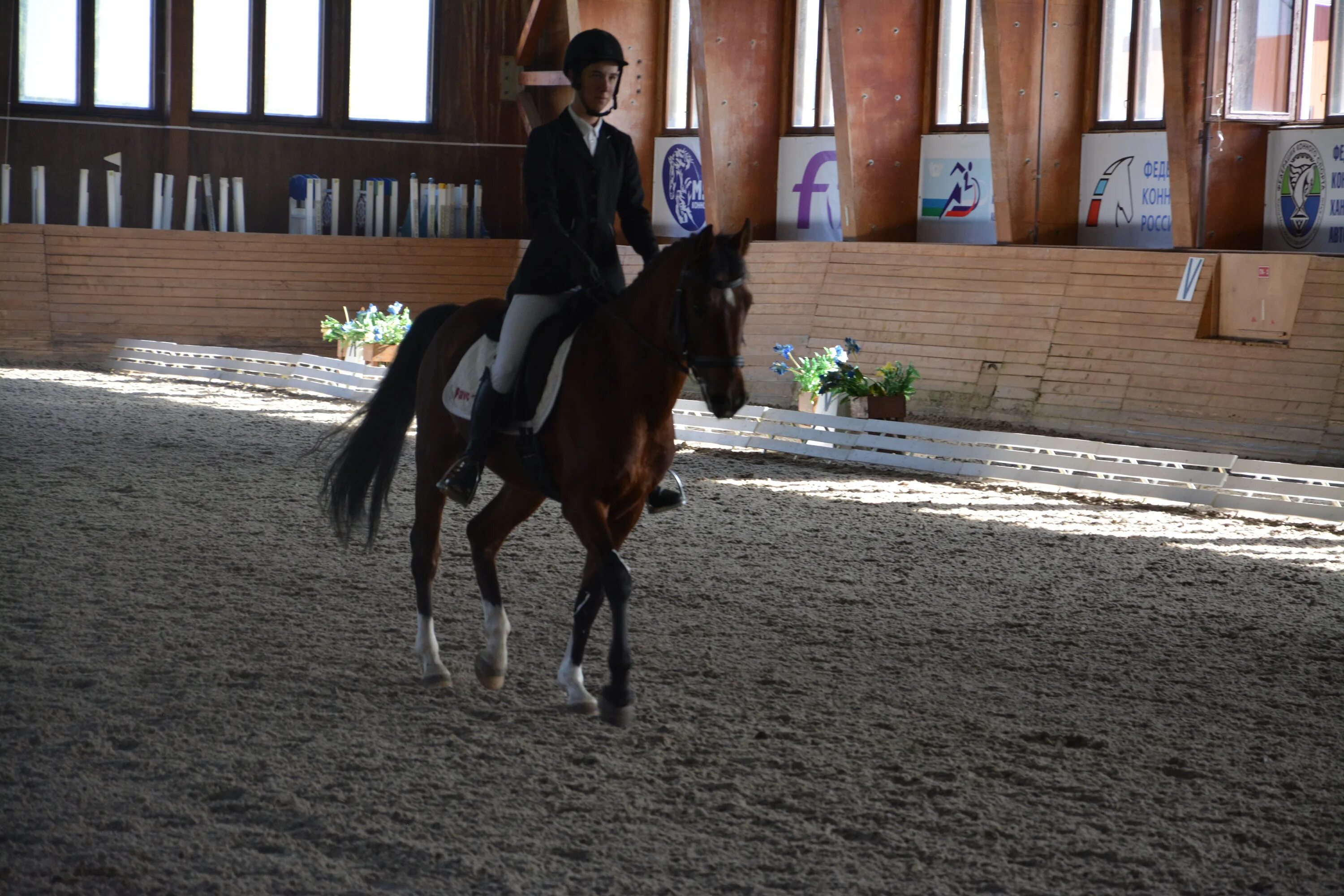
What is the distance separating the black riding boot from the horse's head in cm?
74

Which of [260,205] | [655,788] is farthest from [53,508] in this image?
[260,205]

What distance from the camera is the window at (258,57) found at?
18.0 m

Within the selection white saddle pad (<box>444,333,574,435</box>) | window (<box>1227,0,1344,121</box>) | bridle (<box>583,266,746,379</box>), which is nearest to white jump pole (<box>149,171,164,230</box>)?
window (<box>1227,0,1344,121</box>)

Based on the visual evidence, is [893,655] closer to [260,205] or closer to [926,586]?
[926,586]

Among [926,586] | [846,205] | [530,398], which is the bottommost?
[926,586]

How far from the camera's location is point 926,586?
239 inches

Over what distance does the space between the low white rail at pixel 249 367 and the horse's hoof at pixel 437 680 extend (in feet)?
31.3

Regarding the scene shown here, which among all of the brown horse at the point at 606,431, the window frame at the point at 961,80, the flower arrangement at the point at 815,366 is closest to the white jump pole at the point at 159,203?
the flower arrangement at the point at 815,366

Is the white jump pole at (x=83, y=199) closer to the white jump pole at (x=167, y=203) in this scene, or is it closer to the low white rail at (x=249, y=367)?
the white jump pole at (x=167, y=203)

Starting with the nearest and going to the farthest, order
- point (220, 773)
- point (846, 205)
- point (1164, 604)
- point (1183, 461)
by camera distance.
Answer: point (220, 773) < point (1164, 604) < point (1183, 461) < point (846, 205)

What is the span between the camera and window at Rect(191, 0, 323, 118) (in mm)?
17984

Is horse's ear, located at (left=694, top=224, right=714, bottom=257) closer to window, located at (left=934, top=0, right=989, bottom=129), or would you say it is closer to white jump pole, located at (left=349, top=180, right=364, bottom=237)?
window, located at (left=934, top=0, right=989, bottom=129)

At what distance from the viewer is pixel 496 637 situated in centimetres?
429

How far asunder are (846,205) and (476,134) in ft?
22.7
